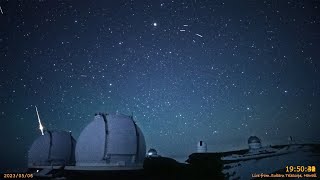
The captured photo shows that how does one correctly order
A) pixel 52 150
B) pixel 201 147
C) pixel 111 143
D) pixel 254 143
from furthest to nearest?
1. pixel 201 147
2. pixel 254 143
3. pixel 52 150
4. pixel 111 143

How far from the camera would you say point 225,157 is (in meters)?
38.7

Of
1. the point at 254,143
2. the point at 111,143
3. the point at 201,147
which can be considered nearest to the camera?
the point at 111,143

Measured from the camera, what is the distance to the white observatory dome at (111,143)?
60.2ft

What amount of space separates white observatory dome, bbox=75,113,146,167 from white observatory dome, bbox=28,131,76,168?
621 centimetres

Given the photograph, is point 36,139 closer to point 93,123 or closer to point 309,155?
point 93,123

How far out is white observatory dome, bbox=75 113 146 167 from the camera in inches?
723

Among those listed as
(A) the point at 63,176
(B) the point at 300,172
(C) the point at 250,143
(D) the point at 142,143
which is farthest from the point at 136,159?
(C) the point at 250,143

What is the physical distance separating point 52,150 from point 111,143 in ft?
31.8

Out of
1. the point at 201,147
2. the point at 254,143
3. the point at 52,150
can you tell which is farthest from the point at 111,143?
the point at 254,143

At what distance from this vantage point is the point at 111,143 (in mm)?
18609

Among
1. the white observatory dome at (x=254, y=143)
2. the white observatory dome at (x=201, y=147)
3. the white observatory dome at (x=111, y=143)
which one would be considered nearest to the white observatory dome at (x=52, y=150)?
the white observatory dome at (x=111, y=143)

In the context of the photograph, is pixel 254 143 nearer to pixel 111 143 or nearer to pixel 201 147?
pixel 201 147

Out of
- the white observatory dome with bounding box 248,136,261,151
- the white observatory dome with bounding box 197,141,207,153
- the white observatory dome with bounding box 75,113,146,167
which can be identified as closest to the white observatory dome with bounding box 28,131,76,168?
the white observatory dome with bounding box 75,113,146,167

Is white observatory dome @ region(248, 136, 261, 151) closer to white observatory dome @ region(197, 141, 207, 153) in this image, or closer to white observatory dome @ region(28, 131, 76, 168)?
white observatory dome @ region(197, 141, 207, 153)
